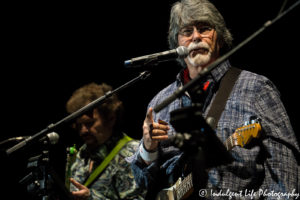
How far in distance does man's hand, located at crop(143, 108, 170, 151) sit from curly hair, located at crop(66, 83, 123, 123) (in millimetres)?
1284

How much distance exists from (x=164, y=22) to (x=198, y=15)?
3.89 feet

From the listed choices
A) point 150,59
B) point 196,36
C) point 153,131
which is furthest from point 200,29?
point 153,131

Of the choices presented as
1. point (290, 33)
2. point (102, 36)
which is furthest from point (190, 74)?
point (102, 36)

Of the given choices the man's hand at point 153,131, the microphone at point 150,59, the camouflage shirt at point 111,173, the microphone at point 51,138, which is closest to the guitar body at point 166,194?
the man's hand at point 153,131

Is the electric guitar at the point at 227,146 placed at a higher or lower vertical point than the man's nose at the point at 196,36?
lower

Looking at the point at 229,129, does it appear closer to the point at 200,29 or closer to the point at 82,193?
the point at 200,29

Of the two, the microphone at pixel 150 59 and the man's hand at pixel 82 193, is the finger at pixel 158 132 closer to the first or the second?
the microphone at pixel 150 59

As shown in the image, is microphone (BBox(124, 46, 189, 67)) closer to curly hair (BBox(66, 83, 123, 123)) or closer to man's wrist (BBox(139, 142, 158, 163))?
man's wrist (BBox(139, 142, 158, 163))

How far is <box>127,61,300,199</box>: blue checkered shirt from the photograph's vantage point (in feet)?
5.34

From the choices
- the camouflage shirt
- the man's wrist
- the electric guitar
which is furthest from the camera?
the camouflage shirt

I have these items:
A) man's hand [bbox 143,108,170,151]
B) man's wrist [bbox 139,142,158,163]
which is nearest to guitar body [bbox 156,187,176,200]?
man's wrist [bbox 139,142,158,163]

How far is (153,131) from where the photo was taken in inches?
69.3

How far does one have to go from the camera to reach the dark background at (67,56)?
356cm

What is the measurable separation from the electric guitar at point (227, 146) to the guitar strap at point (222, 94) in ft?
0.58
